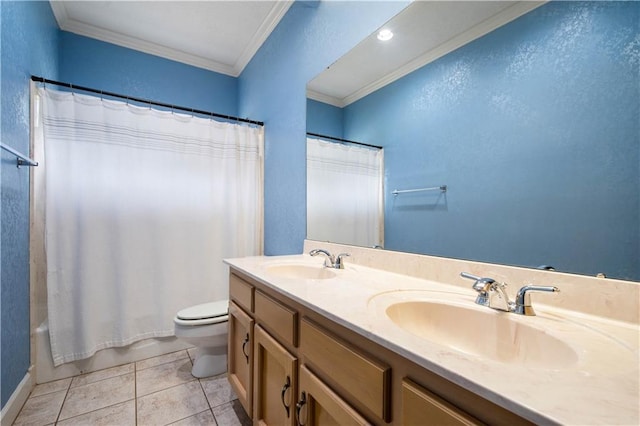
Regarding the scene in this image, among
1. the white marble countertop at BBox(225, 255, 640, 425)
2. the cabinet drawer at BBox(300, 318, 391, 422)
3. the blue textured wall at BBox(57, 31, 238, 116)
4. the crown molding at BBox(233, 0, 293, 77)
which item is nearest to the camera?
the white marble countertop at BBox(225, 255, 640, 425)

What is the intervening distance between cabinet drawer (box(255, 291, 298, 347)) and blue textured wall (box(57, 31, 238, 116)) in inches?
97.2

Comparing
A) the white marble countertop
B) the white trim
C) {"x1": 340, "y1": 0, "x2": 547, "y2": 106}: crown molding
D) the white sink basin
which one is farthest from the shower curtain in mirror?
the white sink basin

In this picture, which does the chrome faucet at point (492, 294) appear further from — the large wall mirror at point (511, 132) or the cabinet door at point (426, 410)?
the cabinet door at point (426, 410)

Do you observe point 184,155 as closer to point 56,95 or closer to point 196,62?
point 56,95

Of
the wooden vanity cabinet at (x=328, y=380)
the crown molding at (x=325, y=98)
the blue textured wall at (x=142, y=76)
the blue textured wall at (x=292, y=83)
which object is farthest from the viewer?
the blue textured wall at (x=142, y=76)

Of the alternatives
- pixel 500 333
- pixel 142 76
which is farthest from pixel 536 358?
pixel 142 76

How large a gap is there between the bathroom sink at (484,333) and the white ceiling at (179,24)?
2279mm

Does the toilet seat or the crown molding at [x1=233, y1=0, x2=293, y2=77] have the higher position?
the crown molding at [x1=233, y1=0, x2=293, y2=77]

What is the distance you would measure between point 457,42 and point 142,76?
277 centimetres

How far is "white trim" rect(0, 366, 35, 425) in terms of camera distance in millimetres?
1326

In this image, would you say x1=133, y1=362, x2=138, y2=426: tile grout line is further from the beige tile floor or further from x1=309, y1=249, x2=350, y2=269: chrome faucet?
x1=309, y1=249, x2=350, y2=269: chrome faucet

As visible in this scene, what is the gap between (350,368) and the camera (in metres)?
0.69

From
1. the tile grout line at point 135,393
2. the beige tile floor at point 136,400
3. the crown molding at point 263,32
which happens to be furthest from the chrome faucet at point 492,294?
the crown molding at point 263,32

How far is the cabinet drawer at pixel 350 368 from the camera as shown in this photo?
1.98 feet
